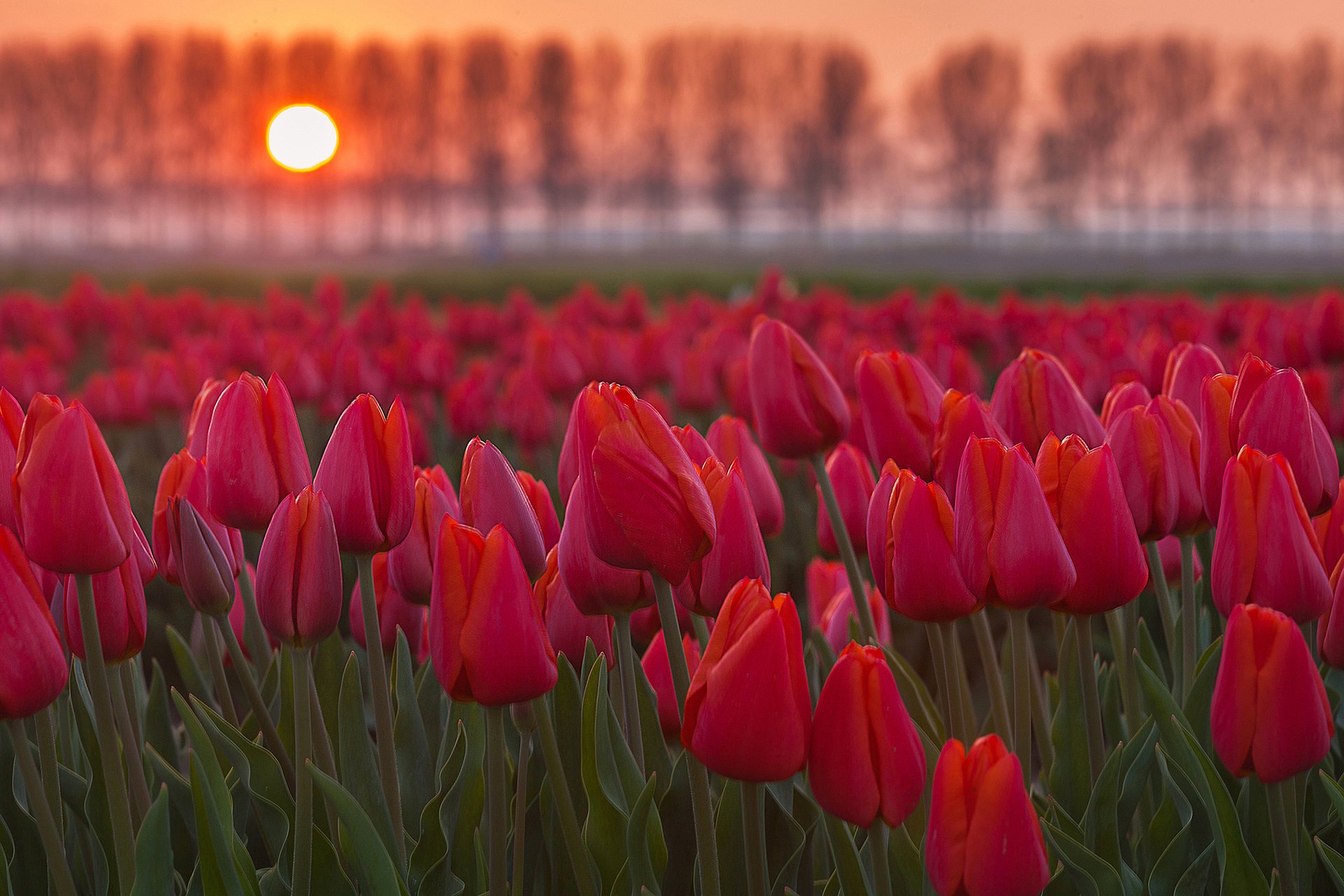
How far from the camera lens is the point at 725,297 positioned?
1950 centimetres

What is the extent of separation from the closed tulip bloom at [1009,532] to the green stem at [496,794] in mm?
502

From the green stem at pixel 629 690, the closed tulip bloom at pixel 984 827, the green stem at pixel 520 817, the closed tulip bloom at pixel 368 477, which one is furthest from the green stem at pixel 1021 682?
the closed tulip bloom at pixel 368 477

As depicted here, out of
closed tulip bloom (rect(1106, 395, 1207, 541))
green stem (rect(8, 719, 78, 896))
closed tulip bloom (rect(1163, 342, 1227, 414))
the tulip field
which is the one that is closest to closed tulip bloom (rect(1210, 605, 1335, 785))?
the tulip field

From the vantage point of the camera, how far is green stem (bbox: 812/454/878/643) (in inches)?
63.8

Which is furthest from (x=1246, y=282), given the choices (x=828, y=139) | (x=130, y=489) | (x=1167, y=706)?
(x=828, y=139)

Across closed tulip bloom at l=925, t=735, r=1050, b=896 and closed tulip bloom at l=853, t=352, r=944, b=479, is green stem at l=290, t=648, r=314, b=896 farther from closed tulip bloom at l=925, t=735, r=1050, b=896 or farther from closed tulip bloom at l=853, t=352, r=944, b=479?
closed tulip bloom at l=853, t=352, r=944, b=479

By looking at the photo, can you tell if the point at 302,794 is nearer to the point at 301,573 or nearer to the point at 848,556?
the point at 301,573

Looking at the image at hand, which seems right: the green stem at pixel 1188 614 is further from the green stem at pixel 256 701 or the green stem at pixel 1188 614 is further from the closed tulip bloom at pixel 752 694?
the green stem at pixel 256 701

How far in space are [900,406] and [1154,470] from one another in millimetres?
359

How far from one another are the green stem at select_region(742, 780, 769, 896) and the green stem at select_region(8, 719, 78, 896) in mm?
690

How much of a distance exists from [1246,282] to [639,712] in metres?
20.9

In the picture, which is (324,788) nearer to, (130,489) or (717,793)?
(717,793)

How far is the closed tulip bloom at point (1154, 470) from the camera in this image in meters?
1.43

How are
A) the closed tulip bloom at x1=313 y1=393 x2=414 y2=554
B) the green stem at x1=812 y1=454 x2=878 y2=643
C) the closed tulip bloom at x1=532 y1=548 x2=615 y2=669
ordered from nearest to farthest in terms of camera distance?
the closed tulip bloom at x1=313 y1=393 x2=414 y2=554 < the closed tulip bloom at x1=532 y1=548 x2=615 y2=669 < the green stem at x1=812 y1=454 x2=878 y2=643
